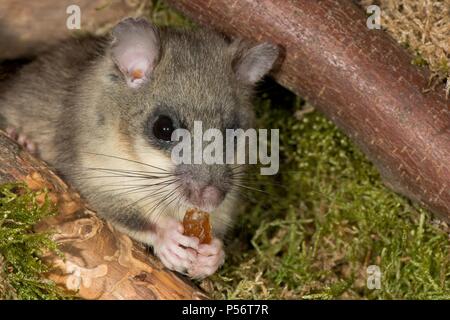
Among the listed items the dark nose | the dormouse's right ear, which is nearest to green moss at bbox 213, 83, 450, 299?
the dark nose

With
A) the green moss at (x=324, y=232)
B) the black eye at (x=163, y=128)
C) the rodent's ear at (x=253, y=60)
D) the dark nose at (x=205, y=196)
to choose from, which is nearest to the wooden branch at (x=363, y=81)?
the rodent's ear at (x=253, y=60)

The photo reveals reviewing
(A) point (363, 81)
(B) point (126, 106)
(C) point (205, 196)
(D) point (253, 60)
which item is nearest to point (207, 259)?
(C) point (205, 196)

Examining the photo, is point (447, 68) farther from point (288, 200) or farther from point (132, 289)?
point (132, 289)

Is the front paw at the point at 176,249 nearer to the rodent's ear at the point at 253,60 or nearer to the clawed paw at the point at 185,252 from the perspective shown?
the clawed paw at the point at 185,252

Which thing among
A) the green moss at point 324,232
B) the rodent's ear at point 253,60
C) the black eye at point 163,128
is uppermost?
the rodent's ear at point 253,60

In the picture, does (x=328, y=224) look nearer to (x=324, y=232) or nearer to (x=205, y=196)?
(x=324, y=232)

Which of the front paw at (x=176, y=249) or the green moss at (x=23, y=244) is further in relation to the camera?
the front paw at (x=176, y=249)

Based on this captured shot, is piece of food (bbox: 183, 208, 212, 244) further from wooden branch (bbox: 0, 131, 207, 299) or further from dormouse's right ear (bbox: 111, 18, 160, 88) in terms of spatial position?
dormouse's right ear (bbox: 111, 18, 160, 88)
